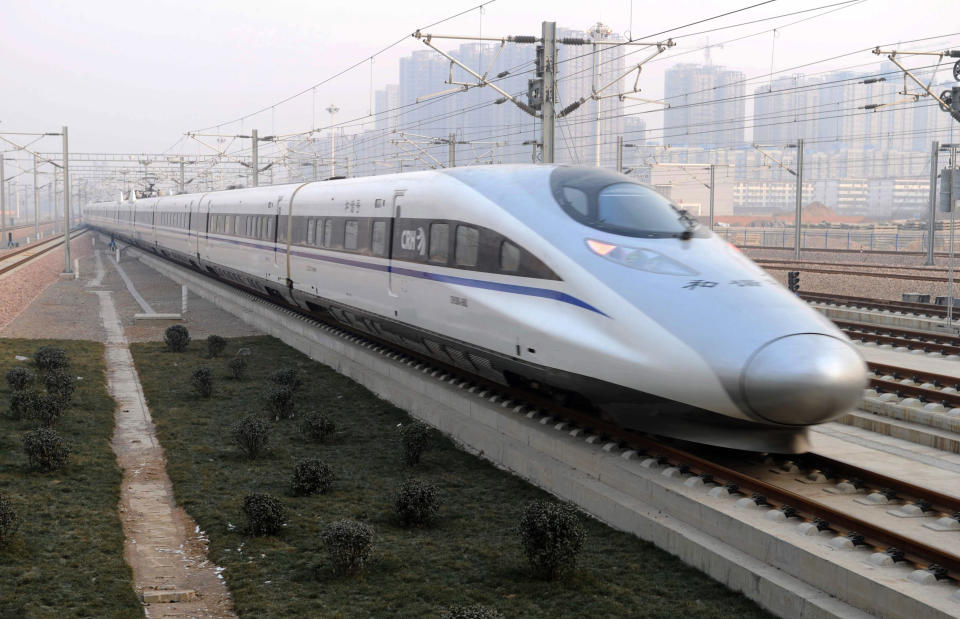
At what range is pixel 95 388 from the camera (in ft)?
54.3

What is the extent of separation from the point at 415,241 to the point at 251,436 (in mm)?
4171

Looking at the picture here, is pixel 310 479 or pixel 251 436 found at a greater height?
pixel 251 436

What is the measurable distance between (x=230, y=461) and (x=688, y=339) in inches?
251

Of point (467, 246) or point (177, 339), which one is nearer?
point (467, 246)

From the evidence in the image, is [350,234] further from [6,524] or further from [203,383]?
[6,524]

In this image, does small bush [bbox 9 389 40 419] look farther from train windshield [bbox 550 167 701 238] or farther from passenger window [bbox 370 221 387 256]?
train windshield [bbox 550 167 701 238]

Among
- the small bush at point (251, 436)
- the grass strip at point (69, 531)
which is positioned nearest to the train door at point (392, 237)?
the small bush at point (251, 436)

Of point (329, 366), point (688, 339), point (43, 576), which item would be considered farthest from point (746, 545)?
point (329, 366)

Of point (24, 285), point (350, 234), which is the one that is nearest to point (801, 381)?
point (350, 234)

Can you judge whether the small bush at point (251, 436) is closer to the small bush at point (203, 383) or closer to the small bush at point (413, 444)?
the small bush at point (413, 444)

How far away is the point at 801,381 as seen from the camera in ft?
26.3

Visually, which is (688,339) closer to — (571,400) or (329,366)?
(571,400)

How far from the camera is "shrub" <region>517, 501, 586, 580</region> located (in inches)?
309

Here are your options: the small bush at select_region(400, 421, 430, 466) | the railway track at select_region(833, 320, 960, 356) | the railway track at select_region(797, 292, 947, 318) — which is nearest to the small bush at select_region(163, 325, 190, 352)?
the small bush at select_region(400, 421, 430, 466)
